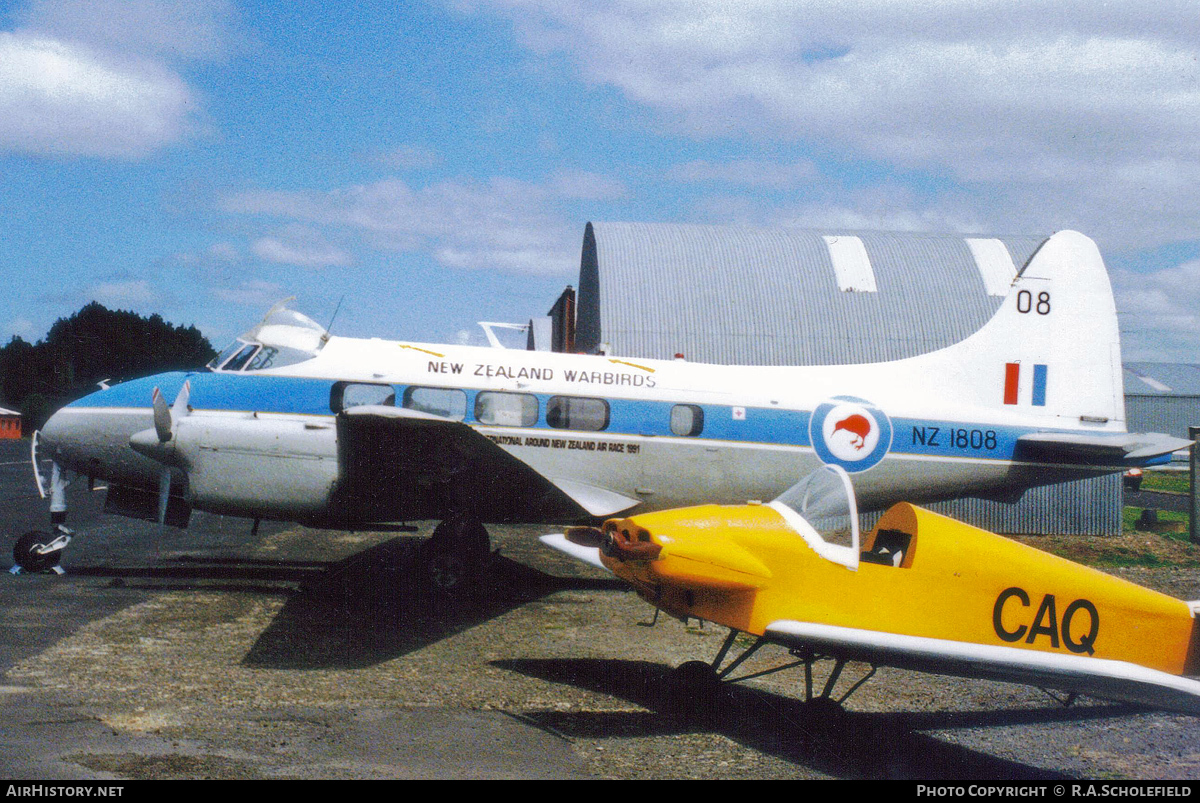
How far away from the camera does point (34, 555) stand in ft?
35.4

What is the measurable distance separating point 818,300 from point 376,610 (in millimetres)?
15456

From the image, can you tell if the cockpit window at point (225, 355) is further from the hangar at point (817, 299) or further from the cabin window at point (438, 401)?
the hangar at point (817, 299)

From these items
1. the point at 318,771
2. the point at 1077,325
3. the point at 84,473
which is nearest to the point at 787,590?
the point at 318,771

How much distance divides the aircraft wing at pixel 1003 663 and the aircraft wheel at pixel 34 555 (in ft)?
30.7

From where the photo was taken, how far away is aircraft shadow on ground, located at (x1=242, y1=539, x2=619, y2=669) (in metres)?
7.90

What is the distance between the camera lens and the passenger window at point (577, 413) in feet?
34.8


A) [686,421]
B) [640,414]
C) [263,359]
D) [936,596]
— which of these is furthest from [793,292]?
[936,596]

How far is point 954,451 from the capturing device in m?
11.0

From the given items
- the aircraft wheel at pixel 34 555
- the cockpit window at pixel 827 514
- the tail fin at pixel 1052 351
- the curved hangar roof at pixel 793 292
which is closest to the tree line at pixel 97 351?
the curved hangar roof at pixel 793 292

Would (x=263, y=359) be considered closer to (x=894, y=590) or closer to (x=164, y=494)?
(x=164, y=494)

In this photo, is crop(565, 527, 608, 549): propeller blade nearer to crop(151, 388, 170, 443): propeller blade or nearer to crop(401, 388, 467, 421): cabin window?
crop(401, 388, 467, 421): cabin window

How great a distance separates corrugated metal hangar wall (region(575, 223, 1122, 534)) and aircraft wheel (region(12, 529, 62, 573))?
470 inches
